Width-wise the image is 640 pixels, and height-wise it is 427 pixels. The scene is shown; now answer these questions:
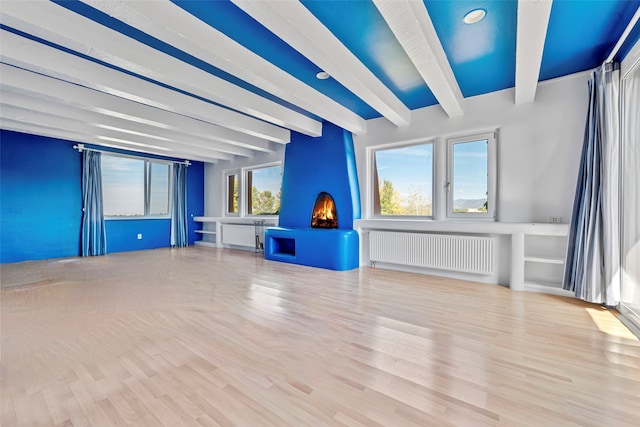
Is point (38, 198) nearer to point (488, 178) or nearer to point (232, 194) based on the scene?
point (232, 194)

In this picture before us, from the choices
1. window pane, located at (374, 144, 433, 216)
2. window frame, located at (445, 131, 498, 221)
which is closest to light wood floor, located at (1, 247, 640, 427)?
window frame, located at (445, 131, 498, 221)

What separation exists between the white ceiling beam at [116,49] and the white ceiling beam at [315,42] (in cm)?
131

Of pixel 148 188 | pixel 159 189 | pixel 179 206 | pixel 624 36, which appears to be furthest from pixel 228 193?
pixel 624 36

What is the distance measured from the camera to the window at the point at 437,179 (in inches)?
150

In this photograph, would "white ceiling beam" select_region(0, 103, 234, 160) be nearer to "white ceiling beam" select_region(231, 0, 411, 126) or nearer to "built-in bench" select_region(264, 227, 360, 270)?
"built-in bench" select_region(264, 227, 360, 270)

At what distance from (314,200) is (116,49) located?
352 cm

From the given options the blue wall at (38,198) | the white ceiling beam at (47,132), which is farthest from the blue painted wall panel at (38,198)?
the white ceiling beam at (47,132)

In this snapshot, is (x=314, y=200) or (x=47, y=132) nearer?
(x=47, y=132)

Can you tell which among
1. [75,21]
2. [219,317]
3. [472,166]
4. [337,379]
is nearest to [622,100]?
[472,166]

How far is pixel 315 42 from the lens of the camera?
2.27 meters

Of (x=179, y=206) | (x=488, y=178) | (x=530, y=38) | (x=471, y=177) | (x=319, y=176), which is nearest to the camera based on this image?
(x=530, y=38)

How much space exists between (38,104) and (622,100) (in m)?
6.61

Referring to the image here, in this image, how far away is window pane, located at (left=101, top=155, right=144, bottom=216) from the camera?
6.41m

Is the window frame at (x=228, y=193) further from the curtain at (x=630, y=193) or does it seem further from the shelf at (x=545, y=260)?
the curtain at (x=630, y=193)
